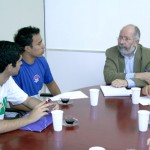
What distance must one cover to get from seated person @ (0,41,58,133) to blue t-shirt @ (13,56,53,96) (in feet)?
1.77

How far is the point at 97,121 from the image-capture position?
1603 millimetres

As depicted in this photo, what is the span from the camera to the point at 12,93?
1.94 m

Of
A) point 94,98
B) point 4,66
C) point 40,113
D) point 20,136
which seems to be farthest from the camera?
point 94,98

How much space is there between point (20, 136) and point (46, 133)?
13 cm

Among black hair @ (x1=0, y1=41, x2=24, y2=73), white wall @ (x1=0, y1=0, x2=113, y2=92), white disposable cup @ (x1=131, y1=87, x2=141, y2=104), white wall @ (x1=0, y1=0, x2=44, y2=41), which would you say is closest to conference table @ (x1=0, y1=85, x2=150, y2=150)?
white disposable cup @ (x1=131, y1=87, x2=141, y2=104)

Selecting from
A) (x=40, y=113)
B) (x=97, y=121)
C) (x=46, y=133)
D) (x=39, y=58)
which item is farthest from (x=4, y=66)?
(x=39, y=58)

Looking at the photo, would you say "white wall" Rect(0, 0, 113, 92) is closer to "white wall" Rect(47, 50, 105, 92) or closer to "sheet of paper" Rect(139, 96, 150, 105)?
"white wall" Rect(47, 50, 105, 92)

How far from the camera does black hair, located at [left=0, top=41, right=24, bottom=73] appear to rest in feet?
5.58

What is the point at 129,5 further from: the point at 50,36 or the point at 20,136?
the point at 20,136

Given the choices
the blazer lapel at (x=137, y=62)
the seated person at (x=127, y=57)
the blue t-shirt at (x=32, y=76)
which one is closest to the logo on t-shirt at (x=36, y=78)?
the blue t-shirt at (x=32, y=76)

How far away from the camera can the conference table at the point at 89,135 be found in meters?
1.27

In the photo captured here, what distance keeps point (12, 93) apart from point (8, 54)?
0.34m

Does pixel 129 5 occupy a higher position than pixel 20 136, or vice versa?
pixel 129 5

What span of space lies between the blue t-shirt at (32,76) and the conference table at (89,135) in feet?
2.74
